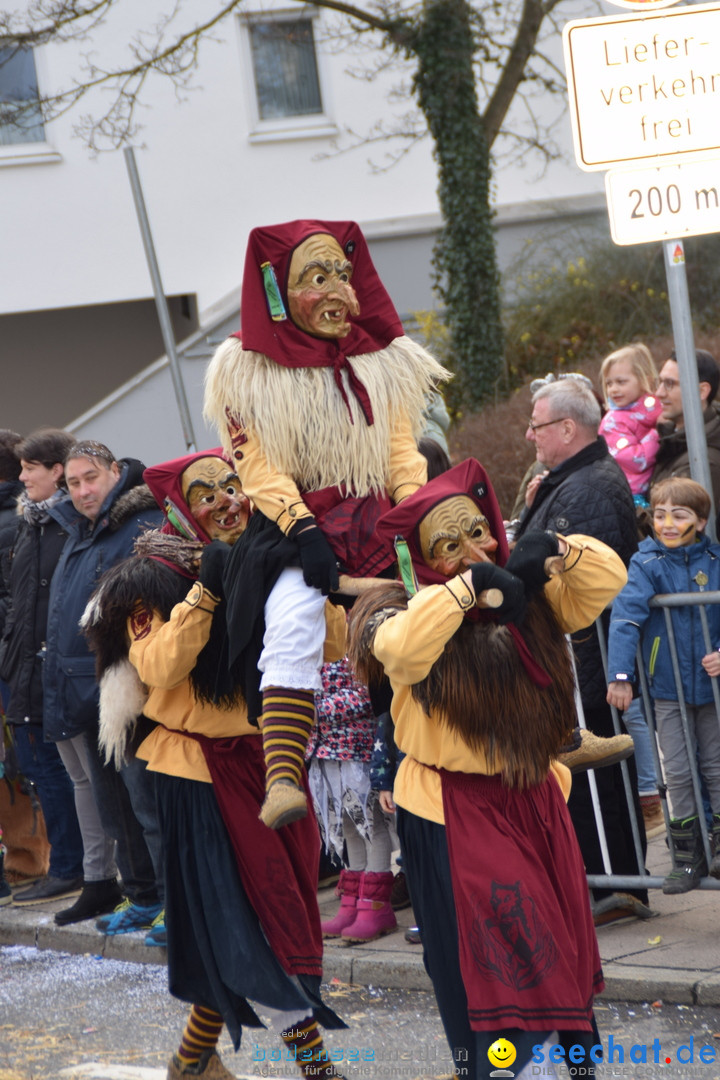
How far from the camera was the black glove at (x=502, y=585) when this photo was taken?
3.14 meters

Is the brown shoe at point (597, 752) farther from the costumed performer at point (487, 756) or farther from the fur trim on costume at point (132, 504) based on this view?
the fur trim on costume at point (132, 504)

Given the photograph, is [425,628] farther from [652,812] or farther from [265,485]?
[652,812]

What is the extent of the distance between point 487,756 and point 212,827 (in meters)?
1.10

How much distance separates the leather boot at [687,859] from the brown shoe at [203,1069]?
71.0 inches

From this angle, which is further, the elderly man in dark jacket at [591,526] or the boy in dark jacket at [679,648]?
the elderly man in dark jacket at [591,526]

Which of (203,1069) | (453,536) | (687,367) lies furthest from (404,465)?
(203,1069)

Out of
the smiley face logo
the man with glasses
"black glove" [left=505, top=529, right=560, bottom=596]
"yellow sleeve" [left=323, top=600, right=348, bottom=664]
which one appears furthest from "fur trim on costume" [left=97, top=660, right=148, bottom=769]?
the man with glasses

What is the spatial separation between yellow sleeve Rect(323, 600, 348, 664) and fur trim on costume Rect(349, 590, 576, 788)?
54 centimetres

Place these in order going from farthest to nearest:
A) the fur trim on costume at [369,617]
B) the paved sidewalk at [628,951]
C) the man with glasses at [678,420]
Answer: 1. the man with glasses at [678,420]
2. the paved sidewalk at [628,951]
3. the fur trim on costume at [369,617]

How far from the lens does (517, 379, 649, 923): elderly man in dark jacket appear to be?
5.20 meters

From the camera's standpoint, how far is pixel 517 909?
3.14m

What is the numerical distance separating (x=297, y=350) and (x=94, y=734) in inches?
113

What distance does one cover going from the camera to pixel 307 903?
4020 millimetres

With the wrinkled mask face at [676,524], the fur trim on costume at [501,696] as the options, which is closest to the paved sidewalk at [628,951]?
the wrinkled mask face at [676,524]
